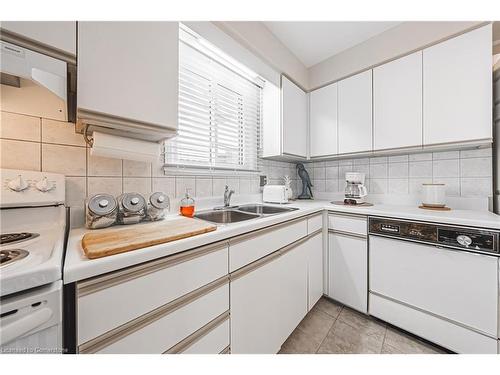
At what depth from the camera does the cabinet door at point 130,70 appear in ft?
2.31

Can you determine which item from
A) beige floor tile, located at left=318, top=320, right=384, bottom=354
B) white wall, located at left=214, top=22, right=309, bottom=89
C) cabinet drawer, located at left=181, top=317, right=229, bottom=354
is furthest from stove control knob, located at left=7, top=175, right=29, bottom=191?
beige floor tile, located at left=318, top=320, right=384, bottom=354

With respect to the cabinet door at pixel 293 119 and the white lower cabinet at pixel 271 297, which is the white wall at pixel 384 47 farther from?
the white lower cabinet at pixel 271 297

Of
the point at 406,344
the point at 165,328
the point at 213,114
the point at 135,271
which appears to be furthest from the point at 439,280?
the point at 213,114

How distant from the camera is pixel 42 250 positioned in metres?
0.54

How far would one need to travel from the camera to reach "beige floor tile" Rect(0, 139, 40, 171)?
76 centimetres

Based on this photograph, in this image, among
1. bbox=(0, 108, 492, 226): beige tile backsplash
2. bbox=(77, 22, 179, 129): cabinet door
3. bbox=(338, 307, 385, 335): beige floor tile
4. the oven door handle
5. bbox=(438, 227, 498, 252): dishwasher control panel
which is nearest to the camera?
the oven door handle

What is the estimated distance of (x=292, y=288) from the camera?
49.4 inches

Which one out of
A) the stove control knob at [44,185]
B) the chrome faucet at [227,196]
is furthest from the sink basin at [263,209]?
the stove control knob at [44,185]

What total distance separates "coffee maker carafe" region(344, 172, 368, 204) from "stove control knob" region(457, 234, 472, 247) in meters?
0.69

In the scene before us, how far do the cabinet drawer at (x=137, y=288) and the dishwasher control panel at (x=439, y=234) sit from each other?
1263 millimetres

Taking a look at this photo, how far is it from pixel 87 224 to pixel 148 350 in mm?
592

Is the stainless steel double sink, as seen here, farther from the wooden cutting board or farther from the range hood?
the range hood
